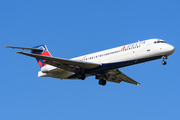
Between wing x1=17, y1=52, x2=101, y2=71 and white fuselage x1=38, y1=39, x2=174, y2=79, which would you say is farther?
wing x1=17, y1=52, x2=101, y2=71

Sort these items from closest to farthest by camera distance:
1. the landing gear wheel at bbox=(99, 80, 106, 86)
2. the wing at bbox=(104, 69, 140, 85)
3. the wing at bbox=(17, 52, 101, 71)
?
the wing at bbox=(17, 52, 101, 71)
the wing at bbox=(104, 69, 140, 85)
the landing gear wheel at bbox=(99, 80, 106, 86)

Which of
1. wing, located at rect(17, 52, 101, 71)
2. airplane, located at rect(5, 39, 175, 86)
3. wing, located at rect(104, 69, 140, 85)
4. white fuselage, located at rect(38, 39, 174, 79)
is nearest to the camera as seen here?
white fuselage, located at rect(38, 39, 174, 79)

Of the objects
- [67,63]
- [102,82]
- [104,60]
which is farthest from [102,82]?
[67,63]

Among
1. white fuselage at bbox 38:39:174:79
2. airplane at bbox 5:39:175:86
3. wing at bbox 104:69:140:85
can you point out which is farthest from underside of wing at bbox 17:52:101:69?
wing at bbox 104:69:140:85

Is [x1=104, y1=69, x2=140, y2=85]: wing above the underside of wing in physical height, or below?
above

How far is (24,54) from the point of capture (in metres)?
27.3

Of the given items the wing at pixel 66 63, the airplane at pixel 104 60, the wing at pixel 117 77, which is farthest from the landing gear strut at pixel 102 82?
the wing at pixel 66 63

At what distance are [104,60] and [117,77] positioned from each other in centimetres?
614

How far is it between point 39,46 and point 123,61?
12233 mm

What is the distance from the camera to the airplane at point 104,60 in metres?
27.6

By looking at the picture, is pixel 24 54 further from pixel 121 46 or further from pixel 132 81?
pixel 132 81

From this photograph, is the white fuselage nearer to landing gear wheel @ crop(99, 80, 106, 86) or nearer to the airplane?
the airplane

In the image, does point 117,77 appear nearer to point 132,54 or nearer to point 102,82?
point 102,82

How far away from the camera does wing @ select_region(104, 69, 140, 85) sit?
3372 cm
